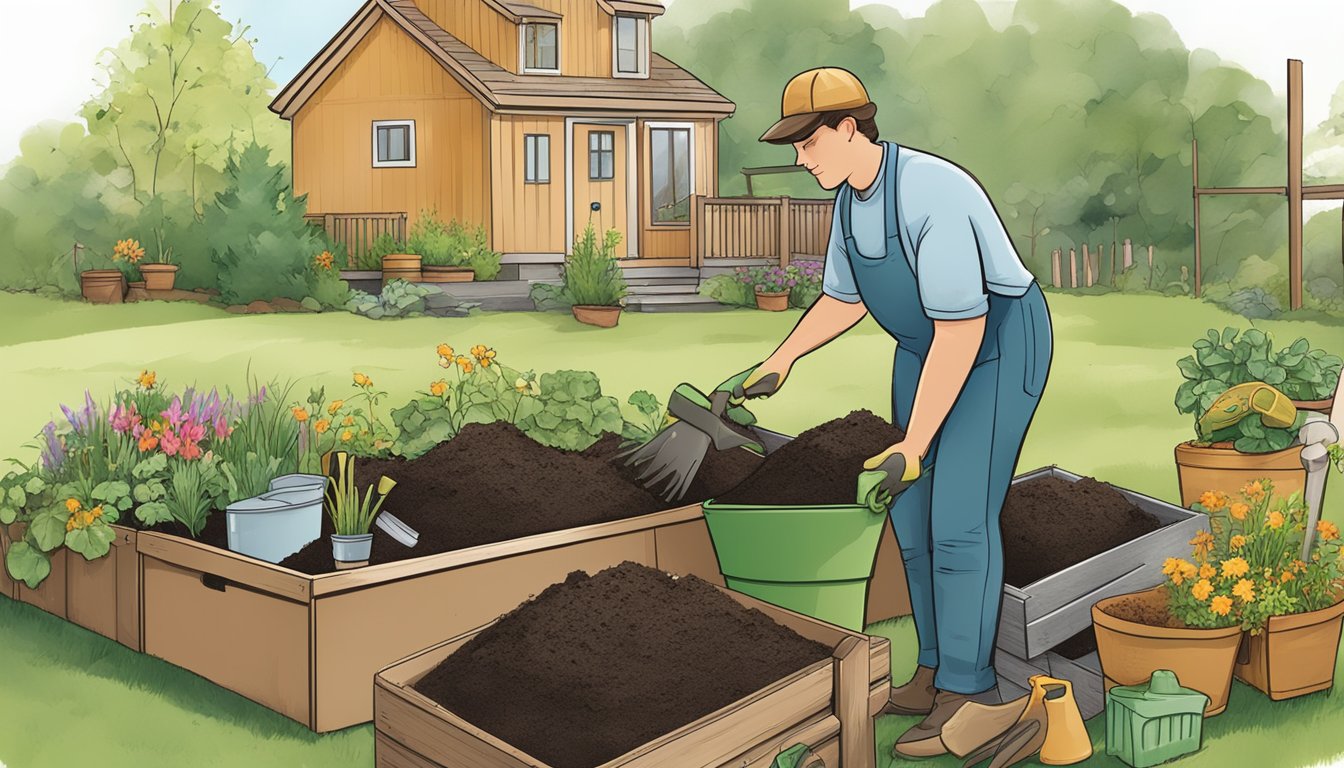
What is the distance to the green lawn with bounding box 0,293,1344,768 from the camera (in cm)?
348

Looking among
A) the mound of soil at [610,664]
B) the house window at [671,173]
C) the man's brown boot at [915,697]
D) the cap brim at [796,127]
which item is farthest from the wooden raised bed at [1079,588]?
the house window at [671,173]

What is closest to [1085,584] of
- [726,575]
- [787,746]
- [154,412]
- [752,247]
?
[726,575]

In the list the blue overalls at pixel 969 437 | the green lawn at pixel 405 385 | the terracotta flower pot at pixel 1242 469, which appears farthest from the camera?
the terracotta flower pot at pixel 1242 469

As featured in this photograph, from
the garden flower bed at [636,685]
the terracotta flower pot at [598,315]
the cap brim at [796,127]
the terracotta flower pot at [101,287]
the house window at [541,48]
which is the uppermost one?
the house window at [541,48]

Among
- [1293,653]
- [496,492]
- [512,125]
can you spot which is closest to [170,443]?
[496,492]

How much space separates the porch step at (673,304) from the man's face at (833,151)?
676 centimetres

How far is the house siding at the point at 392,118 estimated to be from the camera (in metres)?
11.9

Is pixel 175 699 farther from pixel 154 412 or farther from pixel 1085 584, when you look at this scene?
pixel 1085 584

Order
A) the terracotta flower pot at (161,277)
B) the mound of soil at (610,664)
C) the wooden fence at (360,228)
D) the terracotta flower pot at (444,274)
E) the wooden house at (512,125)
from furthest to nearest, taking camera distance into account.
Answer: the wooden house at (512,125) < the wooden fence at (360,228) < the terracotta flower pot at (444,274) < the terracotta flower pot at (161,277) < the mound of soil at (610,664)

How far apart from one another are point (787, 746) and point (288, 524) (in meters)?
1.74

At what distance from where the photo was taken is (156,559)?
393cm

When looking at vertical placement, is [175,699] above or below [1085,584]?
below

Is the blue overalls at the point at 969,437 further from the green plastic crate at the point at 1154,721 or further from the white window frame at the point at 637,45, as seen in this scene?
the white window frame at the point at 637,45

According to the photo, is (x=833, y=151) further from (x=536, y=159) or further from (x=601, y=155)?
(x=601, y=155)
